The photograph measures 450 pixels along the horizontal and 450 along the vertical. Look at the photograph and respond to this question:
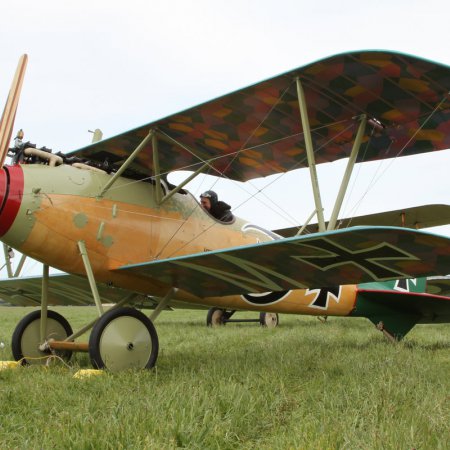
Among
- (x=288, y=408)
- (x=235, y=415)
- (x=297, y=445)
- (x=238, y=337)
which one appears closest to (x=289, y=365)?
(x=288, y=408)

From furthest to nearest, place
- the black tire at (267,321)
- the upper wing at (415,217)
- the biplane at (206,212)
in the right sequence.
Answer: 1. the black tire at (267,321)
2. the upper wing at (415,217)
3. the biplane at (206,212)

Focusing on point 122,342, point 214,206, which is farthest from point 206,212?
point 122,342

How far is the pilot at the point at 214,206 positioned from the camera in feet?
21.2

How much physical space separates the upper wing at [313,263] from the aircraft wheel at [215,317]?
22.3 feet

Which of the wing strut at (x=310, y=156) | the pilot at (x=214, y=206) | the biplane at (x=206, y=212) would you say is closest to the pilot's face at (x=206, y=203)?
the pilot at (x=214, y=206)

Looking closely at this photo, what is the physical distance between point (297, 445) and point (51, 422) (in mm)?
1275

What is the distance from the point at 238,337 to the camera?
8.80m

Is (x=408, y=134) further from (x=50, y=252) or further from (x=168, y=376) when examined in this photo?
(x=50, y=252)

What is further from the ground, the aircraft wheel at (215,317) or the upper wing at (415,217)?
the upper wing at (415,217)

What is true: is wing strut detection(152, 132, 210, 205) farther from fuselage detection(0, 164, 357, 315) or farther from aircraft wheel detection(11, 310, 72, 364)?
aircraft wheel detection(11, 310, 72, 364)

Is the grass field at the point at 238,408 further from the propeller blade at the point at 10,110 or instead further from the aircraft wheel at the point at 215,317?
the aircraft wheel at the point at 215,317

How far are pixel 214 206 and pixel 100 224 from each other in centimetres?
177

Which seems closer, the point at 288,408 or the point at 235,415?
the point at 235,415

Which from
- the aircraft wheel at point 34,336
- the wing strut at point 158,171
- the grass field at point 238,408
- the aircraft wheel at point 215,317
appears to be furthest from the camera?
the aircraft wheel at point 215,317
